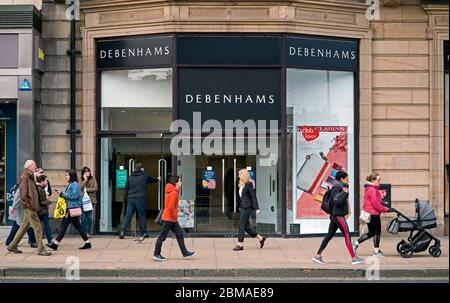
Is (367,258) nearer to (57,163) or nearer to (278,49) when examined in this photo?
(278,49)

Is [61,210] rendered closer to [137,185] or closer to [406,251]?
[137,185]

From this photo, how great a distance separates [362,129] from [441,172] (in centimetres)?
218

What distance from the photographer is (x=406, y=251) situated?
14.6m

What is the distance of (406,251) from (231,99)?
17.9ft

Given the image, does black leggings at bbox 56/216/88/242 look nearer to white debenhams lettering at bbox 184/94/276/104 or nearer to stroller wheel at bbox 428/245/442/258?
white debenhams lettering at bbox 184/94/276/104

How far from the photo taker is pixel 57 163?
18062 millimetres

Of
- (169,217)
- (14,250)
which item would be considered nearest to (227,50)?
(169,217)

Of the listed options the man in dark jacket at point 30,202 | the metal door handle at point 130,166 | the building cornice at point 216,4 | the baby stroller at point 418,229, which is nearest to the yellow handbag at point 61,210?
the man in dark jacket at point 30,202

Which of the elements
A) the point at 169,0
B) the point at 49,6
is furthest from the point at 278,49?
the point at 49,6

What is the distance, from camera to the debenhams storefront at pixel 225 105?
17.5m

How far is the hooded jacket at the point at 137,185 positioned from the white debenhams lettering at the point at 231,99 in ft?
6.51

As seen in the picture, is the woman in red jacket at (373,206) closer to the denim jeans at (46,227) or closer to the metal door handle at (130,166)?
the metal door handle at (130,166)

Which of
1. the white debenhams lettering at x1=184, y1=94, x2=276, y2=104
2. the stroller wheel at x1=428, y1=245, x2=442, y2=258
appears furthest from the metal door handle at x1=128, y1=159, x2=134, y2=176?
the stroller wheel at x1=428, y1=245, x2=442, y2=258

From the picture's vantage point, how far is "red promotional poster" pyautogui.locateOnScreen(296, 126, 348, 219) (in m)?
18.0
